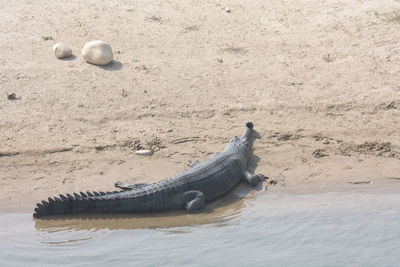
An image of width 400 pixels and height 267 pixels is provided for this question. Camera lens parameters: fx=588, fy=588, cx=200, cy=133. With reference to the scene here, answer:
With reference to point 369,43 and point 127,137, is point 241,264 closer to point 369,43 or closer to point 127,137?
point 127,137

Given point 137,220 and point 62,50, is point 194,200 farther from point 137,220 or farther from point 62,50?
point 62,50

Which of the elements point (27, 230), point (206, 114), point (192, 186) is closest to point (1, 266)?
point (27, 230)

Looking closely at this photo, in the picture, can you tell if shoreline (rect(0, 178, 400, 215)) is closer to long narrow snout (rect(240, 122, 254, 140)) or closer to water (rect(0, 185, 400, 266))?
water (rect(0, 185, 400, 266))

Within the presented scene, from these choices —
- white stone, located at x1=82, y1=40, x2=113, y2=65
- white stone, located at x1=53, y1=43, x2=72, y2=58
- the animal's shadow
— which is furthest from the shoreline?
white stone, located at x1=53, y1=43, x2=72, y2=58

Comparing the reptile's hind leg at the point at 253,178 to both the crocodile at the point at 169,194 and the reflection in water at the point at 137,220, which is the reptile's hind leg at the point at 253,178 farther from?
the reflection in water at the point at 137,220

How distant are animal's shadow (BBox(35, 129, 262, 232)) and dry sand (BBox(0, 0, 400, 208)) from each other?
2.28 feet

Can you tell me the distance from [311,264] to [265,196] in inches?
53.0

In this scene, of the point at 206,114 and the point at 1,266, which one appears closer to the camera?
the point at 1,266

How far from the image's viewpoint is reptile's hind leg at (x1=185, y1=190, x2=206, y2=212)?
305 inches

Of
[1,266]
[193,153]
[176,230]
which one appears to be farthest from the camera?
[193,153]

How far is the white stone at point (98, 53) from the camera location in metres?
10.5

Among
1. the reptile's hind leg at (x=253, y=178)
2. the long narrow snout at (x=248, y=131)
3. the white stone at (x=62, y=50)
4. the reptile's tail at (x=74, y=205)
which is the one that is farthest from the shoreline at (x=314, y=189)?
the white stone at (x=62, y=50)

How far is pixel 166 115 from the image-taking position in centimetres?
964

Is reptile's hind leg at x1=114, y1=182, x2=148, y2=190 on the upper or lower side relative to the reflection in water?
upper
